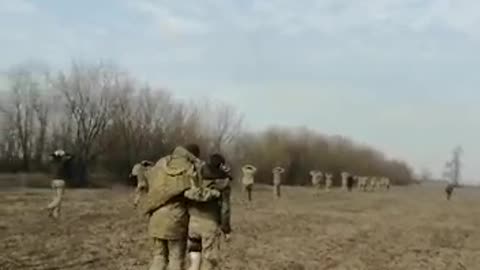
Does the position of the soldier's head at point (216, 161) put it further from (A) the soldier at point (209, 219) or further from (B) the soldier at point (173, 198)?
(B) the soldier at point (173, 198)

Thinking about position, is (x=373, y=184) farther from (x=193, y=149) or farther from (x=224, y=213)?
(x=193, y=149)

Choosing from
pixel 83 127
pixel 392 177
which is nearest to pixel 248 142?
pixel 83 127

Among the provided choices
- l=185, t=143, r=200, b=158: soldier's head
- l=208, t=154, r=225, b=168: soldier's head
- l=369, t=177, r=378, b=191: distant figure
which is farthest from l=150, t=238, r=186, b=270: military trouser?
l=369, t=177, r=378, b=191: distant figure

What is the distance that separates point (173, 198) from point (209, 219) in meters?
0.86

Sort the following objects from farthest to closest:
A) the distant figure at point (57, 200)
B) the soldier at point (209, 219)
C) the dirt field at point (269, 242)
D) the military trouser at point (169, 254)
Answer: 1. the distant figure at point (57, 200)
2. the dirt field at point (269, 242)
3. the soldier at point (209, 219)
4. the military trouser at point (169, 254)

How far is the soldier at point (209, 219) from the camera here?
1192 centimetres

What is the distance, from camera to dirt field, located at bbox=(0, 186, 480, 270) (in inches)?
Answer: 704

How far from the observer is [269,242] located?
22250 millimetres

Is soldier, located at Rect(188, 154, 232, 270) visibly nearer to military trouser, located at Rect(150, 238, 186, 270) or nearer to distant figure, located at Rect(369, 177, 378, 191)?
military trouser, located at Rect(150, 238, 186, 270)

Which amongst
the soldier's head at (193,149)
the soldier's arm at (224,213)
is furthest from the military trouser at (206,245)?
the soldier's head at (193,149)

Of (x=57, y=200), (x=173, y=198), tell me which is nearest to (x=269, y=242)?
(x=57, y=200)

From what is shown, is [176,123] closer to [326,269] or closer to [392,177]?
[392,177]

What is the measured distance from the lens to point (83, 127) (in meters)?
84.8

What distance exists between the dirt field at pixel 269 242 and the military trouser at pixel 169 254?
16.8ft
